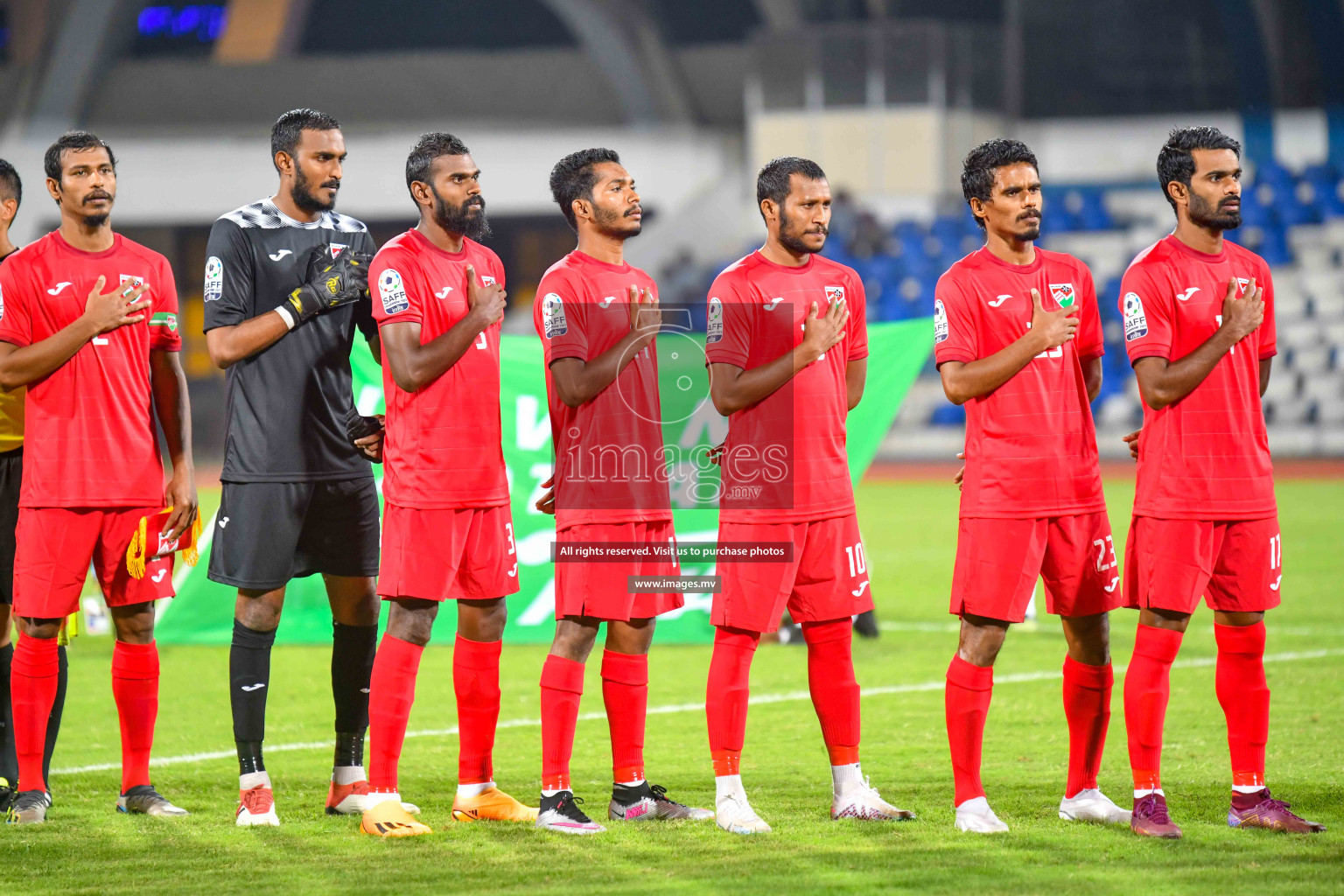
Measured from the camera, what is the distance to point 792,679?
823 cm

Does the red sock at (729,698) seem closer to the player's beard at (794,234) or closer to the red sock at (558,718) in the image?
the red sock at (558,718)

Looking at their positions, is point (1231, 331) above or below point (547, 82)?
below

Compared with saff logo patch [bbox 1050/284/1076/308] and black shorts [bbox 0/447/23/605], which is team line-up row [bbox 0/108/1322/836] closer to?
saff logo patch [bbox 1050/284/1076/308]

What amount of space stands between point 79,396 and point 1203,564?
3.73m

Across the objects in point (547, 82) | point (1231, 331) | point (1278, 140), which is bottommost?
point (1231, 331)

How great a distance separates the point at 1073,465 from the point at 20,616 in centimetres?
354

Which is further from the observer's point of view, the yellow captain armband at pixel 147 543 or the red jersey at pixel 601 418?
the yellow captain armband at pixel 147 543

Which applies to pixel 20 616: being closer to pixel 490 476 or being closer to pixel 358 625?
pixel 358 625

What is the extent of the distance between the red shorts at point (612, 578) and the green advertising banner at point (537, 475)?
11.4ft

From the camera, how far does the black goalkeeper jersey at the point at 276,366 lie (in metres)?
5.20

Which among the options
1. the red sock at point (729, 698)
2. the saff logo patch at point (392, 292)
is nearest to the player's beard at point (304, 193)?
the saff logo patch at point (392, 292)

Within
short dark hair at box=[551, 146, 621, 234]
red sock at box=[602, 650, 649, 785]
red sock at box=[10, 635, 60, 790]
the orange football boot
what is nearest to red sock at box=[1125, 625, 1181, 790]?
red sock at box=[602, 650, 649, 785]

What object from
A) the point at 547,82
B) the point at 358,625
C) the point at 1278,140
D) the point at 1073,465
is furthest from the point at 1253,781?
the point at 547,82

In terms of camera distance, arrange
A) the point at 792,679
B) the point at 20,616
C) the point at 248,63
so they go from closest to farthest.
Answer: the point at 20,616 → the point at 792,679 → the point at 248,63
